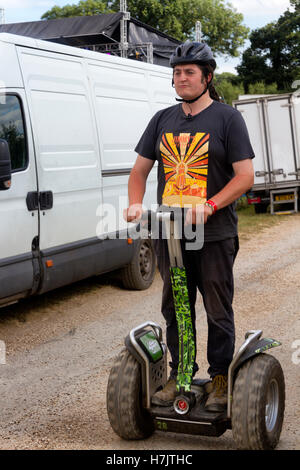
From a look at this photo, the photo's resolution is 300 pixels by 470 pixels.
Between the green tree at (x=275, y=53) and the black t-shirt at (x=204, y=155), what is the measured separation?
173ft

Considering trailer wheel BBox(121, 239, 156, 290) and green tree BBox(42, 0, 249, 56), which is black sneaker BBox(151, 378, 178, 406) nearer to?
trailer wheel BBox(121, 239, 156, 290)

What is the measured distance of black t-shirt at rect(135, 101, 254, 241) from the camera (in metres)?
3.63

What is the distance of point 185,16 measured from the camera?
49000mm

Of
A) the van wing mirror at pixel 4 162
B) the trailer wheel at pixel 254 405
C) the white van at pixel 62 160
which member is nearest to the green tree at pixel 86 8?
the white van at pixel 62 160

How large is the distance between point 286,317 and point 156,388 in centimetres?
332

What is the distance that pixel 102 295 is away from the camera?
8.34 metres

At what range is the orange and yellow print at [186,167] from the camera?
3.66m

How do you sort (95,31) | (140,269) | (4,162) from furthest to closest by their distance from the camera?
1. (95,31)
2. (140,269)
3. (4,162)

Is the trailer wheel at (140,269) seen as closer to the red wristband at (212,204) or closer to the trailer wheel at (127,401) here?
the trailer wheel at (127,401)

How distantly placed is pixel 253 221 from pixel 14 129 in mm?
9862

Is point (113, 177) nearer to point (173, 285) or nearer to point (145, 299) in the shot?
point (145, 299)

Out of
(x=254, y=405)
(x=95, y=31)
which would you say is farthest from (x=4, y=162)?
(x=95, y=31)

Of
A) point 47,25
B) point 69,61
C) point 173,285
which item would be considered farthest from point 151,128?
point 47,25

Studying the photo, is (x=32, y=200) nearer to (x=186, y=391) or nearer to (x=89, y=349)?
(x=89, y=349)
